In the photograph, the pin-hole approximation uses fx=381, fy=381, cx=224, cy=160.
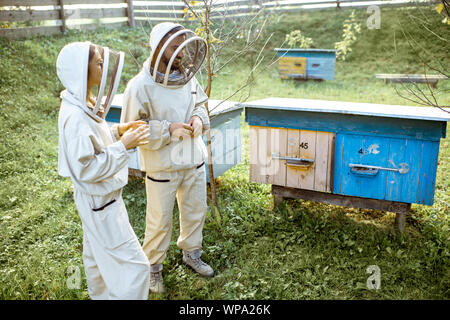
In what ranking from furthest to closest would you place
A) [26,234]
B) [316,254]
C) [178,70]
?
[26,234] < [316,254] < [178,70]

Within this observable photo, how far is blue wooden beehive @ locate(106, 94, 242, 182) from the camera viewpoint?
4.47 metres

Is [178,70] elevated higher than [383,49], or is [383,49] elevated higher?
[383,49]

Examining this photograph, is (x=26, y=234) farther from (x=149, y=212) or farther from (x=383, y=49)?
(x=383, y=49)

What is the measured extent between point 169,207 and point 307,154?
5.07 feet

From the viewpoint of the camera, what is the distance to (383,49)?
38.5 ft

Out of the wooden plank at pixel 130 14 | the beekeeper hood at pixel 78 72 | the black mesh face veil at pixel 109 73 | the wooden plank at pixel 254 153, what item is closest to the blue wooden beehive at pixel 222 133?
the wooden plank at pixel 254 153

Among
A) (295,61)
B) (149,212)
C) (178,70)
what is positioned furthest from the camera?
(295,61)

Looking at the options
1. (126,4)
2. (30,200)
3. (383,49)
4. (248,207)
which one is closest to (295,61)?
(383,49)

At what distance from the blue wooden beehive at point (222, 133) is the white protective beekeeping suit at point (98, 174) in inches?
80.1

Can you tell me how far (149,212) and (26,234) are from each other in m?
1.78

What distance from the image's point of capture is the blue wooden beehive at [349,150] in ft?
11.0

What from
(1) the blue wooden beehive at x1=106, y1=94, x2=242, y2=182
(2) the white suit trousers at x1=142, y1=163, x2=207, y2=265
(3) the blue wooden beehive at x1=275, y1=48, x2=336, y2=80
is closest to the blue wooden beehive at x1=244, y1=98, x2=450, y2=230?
(1) the blue wooden beehive at x1=106, y1=94, x2=242, y2=182

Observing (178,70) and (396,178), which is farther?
(396,178)

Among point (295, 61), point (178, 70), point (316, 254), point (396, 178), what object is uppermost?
point (295, 61)
